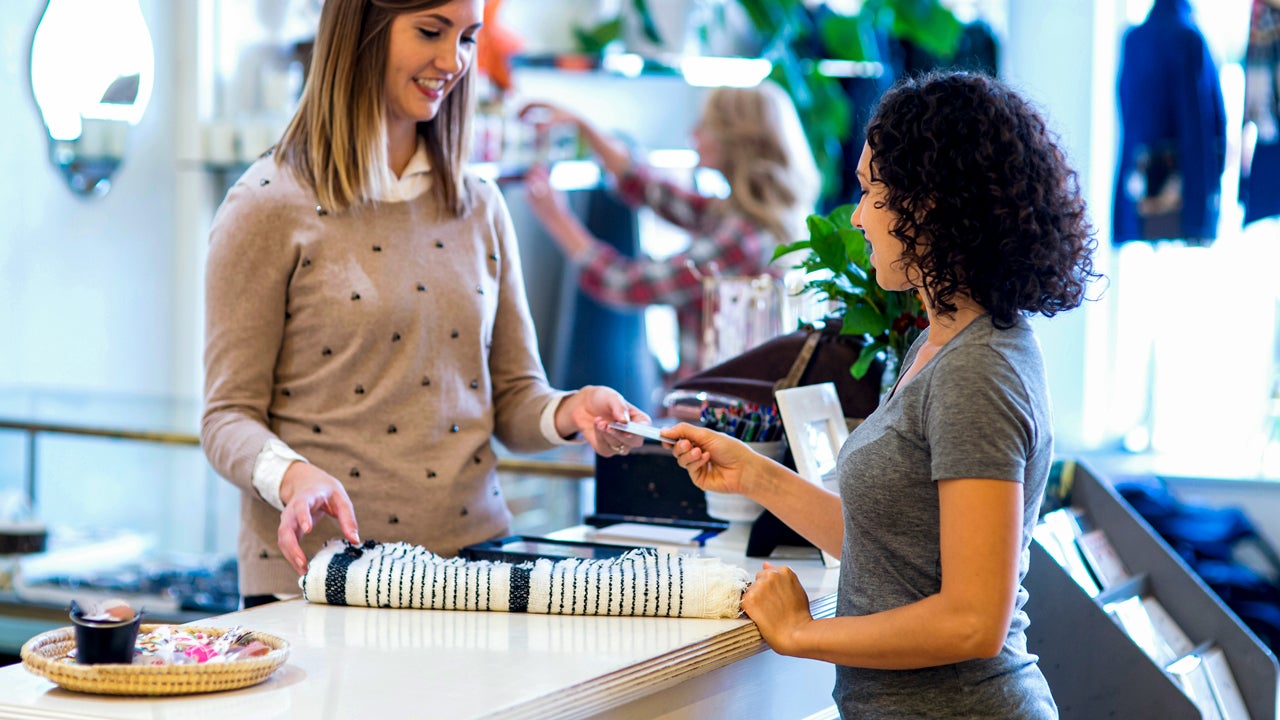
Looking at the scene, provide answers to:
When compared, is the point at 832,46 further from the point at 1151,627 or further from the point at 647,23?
the point at 1151,627

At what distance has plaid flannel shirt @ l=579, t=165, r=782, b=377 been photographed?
3.94m

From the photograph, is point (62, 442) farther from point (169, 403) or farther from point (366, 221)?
point (366, 221)

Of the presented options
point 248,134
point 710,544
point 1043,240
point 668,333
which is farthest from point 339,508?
point 668,333

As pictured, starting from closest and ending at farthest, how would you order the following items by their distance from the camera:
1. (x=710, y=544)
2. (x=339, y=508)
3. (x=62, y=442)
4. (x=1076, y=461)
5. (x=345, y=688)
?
1. (x=345, y=688)
2. (x=339, y=508)
3. (x=710, y=544)
4. (x=1076, y=461)
5. (x=62, y=442)

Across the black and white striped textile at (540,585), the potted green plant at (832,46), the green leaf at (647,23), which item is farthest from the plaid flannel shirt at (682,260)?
the black and white striped textile at (540,585)

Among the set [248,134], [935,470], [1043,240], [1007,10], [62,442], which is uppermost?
[1007,10]

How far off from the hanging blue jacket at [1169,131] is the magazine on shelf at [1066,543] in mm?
2620

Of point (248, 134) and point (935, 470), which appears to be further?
point (248, 134)

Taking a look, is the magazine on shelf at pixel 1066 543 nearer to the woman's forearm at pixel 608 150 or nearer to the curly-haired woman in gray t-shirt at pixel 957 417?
the curly-haired woman in gray t-shirt at pixel 957 417

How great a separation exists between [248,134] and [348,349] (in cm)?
246

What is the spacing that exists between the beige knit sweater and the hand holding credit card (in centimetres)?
24

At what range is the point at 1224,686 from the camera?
2.32 meters

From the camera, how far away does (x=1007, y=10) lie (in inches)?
207

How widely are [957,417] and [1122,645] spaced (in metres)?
0.97
